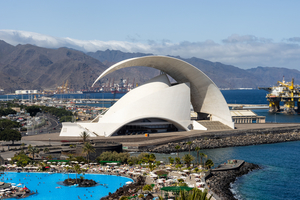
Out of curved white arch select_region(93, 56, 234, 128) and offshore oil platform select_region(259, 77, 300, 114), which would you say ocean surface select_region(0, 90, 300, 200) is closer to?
curved white arch select_region(93, 56, 234, 128)

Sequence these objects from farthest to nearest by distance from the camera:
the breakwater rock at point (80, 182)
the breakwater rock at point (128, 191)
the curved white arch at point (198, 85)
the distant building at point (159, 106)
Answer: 1. the curved white arch at point (198, 85)
2. the distant building at point (159, 106)
3. the breakwater rock at point (80, 182)
4. the breakwater rock at point (128, 191)

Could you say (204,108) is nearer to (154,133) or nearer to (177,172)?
(154,133)

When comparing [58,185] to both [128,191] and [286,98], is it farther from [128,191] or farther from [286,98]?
[286,98]

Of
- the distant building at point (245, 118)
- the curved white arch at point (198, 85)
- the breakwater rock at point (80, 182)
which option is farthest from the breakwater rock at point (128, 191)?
the distant building at point (245, 118)

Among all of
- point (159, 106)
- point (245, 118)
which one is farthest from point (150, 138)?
point (245, 118)

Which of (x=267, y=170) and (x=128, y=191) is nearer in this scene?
(x=128, y=191)

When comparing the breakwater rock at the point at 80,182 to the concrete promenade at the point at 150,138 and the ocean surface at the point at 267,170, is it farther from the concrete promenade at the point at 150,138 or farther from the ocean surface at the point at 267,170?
the concrete promenade at the point at 150,138
